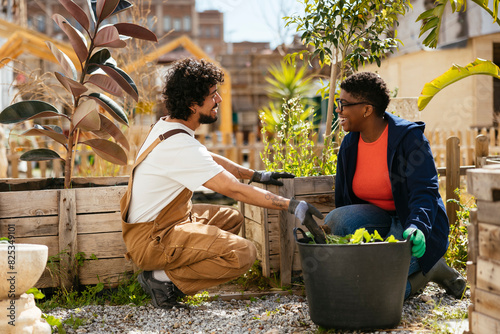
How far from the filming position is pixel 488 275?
200cm

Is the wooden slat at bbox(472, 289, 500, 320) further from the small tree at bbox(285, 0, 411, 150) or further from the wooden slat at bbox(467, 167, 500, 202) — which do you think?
the small tree at bbox(285, 0, 411, 150)

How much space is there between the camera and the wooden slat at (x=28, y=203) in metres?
3.09

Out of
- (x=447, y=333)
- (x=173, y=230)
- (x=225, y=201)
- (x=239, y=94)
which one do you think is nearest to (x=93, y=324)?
(x=173, y=230)

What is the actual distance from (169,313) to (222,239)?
50cm

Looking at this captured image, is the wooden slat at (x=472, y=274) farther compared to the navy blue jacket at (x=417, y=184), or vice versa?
the navy blue jacket at (x=417, y=184)

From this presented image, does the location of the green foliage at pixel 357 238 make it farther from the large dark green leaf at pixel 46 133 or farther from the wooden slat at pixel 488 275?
the large dark green leaf at pixel 46 133

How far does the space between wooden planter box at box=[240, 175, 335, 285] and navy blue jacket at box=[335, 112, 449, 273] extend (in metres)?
0.61

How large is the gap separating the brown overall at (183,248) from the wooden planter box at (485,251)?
125 centimetres

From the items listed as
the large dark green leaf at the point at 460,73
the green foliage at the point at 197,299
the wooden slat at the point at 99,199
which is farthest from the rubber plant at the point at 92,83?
→ the large dark green leaf at the point at 460,73

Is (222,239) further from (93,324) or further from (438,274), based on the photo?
(438,274)

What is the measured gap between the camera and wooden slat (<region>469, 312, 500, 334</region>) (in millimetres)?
1931

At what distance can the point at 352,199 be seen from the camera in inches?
125

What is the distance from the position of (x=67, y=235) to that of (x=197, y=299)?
86 centimetres

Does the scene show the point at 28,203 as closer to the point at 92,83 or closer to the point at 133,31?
the point at 92,83
